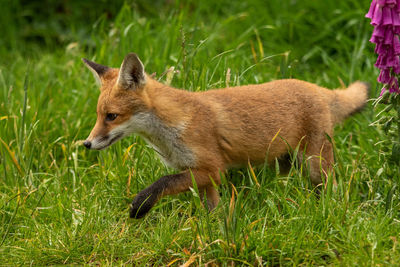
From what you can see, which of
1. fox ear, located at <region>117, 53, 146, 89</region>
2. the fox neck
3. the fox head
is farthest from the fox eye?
fox ear, located at <region>117, 53, 146, 89</region>

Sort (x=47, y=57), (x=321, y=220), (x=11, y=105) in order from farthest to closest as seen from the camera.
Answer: (x=47, y=57) → (x=11, y=105) → (x=321, y=220)

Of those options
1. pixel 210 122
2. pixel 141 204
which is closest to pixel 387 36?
pixel 210 122

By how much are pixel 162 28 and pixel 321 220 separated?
3834mm

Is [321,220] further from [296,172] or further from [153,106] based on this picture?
[153,106]

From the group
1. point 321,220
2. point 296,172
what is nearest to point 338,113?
point 296,172

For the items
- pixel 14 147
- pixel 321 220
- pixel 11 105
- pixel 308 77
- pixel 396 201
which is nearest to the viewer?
pixel 321 220

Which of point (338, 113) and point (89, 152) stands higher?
point (338, 113)

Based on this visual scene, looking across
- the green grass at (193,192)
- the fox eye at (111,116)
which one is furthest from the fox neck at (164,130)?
the green grass at (193,192)

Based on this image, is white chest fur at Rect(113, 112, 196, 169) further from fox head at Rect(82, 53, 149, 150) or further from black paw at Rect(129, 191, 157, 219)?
black paw at Rect(129, 191, 157, 219)

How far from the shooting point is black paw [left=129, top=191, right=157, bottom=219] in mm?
4219

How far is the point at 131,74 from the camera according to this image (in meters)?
4.42

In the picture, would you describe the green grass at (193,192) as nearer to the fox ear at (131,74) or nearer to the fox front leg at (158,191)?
the fox front leg at (158,191)

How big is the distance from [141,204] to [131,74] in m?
1.00

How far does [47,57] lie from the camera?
311 inches
